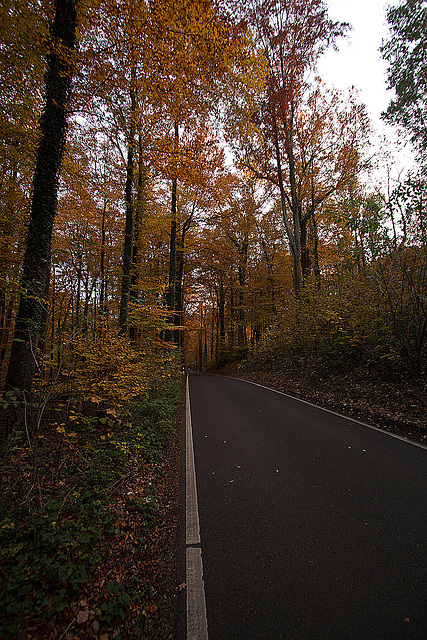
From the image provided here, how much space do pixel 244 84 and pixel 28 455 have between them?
9.73 metres

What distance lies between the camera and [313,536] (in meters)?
2.24

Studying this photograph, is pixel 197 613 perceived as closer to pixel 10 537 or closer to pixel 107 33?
pixel 10 537

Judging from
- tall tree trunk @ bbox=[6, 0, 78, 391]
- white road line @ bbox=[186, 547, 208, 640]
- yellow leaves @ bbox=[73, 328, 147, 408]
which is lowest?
white road line @ bbox=[186, 547, 208, 640]

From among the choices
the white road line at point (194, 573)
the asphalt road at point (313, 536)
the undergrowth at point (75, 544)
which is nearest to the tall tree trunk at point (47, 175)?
the undergrowth at point (75, 544)

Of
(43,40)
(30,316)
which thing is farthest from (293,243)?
(30,316)

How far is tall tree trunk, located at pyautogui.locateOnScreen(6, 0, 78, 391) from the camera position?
13.5ft

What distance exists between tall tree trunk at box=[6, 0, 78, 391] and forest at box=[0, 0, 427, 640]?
0.11 feet

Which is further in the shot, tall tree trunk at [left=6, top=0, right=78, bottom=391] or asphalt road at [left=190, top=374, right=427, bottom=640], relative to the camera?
tall tree trunk at [left=6, top=0, right=78, bottom=391]

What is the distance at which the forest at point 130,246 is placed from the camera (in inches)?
79.8

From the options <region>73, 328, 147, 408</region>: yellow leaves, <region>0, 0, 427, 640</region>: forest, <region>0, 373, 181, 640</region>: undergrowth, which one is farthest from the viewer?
<region>73, 328, 147, 408</region>: yellow leaves

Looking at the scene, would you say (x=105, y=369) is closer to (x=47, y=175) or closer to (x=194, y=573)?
(x=194, y=573)

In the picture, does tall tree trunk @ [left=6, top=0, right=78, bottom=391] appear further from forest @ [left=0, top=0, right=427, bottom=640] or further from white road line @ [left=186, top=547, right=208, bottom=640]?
white road line @ [left=186, top=547, right=208, bottom=640]

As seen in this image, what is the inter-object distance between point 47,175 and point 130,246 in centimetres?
391

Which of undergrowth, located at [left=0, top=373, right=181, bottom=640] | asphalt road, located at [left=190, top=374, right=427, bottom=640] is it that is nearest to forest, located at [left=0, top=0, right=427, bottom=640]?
undergrowth, located at [left=0, top=373, right=181, bottom=640]
